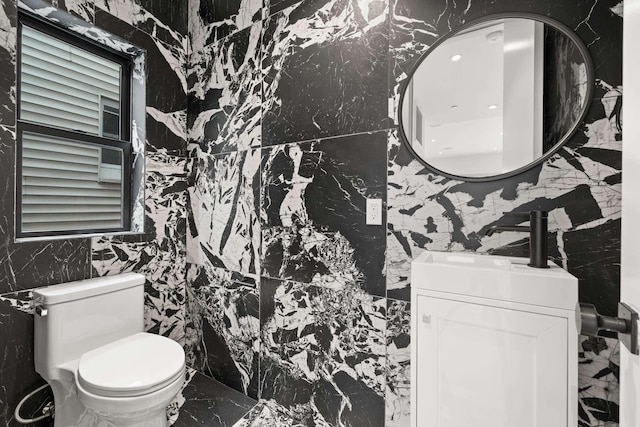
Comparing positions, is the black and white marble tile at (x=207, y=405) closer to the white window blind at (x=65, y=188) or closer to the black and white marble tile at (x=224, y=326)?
the black and white marble tile at (x=224, y=326)

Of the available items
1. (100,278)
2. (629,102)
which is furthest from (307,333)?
(629,102)

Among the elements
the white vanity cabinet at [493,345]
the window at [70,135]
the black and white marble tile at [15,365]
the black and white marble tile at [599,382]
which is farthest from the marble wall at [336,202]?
the black and white marble tile at [15,365]

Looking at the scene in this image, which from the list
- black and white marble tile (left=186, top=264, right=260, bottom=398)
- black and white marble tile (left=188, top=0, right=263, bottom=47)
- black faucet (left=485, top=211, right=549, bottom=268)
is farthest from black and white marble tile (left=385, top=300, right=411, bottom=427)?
black and white marble tile (left=188, top=0, right=263, bottom=47)

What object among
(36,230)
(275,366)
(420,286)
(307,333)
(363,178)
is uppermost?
(363,178)

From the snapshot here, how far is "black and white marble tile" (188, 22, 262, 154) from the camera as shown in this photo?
1.77 m

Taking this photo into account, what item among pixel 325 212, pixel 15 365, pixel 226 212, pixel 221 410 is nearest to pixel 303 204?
pixel 325 212

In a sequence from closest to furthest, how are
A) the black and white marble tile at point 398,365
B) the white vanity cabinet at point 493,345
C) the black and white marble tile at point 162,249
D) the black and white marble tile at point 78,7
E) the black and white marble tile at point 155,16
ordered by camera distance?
the white vanity cabinet at point 493,345
the black and white marble tile at point 398,365
the black and white marble tile at point 78,7
the black and white marble tile at point 155,16
the black and white marble tile at point 162,249

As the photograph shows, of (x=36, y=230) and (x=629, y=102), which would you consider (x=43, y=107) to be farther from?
(x=629, y=102)

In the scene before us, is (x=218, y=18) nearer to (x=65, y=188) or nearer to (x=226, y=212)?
(x=226, y=212)

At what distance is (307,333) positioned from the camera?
5.12 feet

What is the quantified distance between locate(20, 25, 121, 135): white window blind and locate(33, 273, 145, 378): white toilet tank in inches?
37.6

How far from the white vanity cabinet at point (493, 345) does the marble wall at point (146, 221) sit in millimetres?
1648

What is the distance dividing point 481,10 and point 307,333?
1600 mm

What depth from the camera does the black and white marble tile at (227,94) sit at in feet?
5.82
